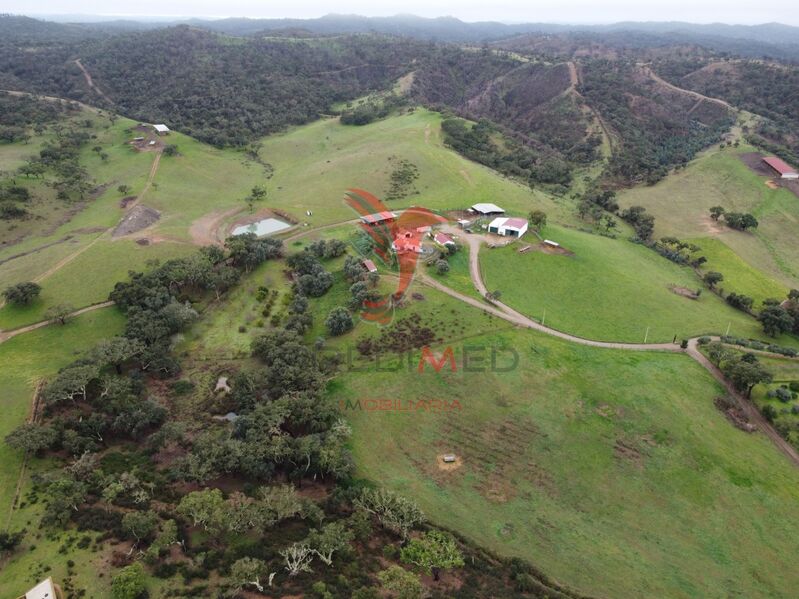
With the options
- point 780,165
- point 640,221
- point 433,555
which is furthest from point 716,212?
point 433,555

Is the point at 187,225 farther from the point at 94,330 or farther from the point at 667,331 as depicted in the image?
the point at 667,331

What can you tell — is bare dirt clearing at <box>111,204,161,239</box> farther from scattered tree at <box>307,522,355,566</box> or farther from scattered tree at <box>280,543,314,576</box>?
scattered tree at <box>307,522,355,566</box>

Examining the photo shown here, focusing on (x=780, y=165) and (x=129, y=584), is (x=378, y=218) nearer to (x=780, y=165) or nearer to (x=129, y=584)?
(x=129, y=584)

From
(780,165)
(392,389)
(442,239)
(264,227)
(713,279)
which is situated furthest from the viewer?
(780,165)

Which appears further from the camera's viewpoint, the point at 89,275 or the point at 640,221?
the point at 640,221

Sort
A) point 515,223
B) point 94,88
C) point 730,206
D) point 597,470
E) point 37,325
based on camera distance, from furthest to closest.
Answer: point 94,88 → point 730,206 → point 515,223 → point 37,325 → point 597,470

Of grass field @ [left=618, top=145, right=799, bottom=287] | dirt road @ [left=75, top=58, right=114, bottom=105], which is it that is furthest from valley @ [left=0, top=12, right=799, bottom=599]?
dirt road @ [left=75, top=58, right=114, bottom=105]

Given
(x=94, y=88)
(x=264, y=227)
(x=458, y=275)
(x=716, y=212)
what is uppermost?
(x=94, y=88)

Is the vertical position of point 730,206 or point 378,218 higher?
point 378,218
